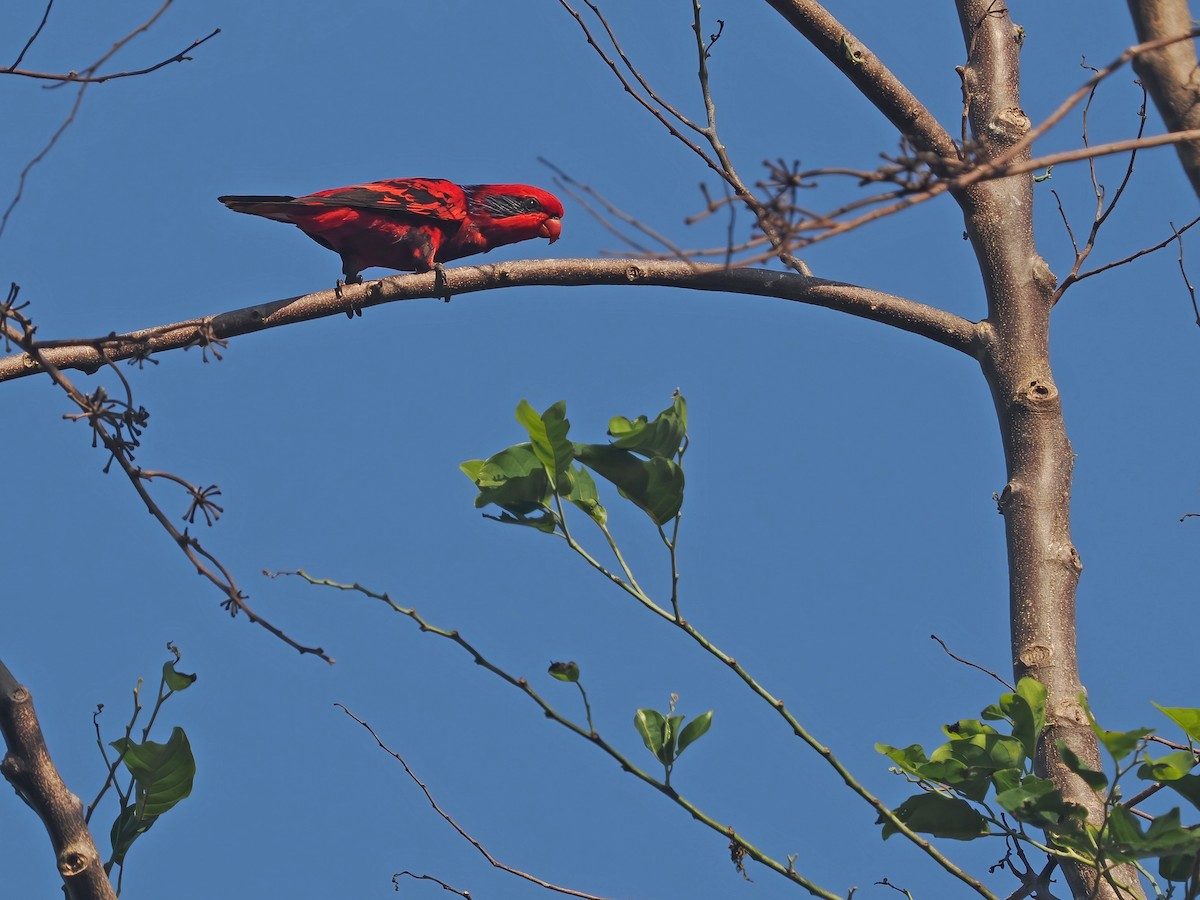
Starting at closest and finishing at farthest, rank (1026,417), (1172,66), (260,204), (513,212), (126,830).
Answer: (1172,66), (126,830), (1026,417), (260,204), (513,212)

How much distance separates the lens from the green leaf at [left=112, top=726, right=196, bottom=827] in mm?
2482

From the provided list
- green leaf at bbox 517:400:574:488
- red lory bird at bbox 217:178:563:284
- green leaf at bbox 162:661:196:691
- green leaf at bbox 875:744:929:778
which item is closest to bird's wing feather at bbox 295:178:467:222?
red lory bird at bbox 217:178:563:284

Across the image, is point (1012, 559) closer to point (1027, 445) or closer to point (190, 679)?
point (1027, 445)

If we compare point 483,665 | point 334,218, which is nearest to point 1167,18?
point 483,665

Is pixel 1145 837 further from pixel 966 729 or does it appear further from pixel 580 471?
pixel 580 471

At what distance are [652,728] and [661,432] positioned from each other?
50 centimetres

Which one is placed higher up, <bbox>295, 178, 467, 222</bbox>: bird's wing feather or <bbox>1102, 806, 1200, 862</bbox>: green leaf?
<bbox>295, 178, 467, 222</bbox>: bird's wing feather

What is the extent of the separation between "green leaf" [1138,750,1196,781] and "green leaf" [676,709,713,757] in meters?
0.72

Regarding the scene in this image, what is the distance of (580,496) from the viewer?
2.27 metres

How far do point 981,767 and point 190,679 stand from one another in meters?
1.48

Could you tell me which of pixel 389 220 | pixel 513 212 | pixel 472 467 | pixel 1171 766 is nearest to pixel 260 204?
pixel 389 220

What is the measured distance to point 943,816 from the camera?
2.21 m

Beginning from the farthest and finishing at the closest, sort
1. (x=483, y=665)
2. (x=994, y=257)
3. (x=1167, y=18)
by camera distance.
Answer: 1. (x=994, y=257)
2. (x=483, y=665)
3. (x=1167, y=18)

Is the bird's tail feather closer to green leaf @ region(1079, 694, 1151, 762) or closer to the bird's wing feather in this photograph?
the bird's wing feather
